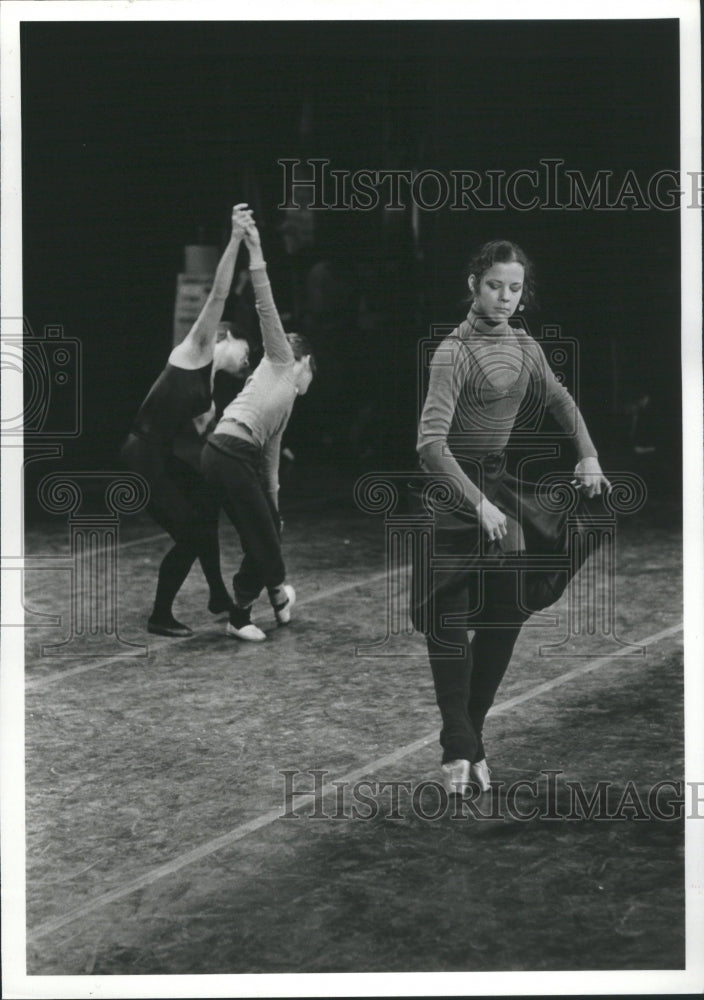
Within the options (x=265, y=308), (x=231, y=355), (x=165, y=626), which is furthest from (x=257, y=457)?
A: (x=165, y=626)

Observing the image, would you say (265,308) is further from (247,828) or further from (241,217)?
(247,828)

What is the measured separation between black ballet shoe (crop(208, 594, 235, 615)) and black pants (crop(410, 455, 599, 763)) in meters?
0.87

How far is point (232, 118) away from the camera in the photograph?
631 cm

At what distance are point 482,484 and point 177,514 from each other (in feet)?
4.31

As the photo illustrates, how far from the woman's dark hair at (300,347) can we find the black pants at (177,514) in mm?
636

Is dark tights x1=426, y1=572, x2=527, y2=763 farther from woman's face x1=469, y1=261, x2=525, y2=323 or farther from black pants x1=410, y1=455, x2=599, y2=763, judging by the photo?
woman's face x1=469, y1=261, x2=525, y2=323

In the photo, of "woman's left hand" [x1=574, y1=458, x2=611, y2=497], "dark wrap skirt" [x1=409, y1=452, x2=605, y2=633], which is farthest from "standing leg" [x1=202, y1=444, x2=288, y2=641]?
"woman's left hand" [x1=574, y1=458, x2=611, y2=497]

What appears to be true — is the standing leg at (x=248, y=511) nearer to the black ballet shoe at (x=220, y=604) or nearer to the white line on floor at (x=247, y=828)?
the black ballet shoe at (x=220, y=604)

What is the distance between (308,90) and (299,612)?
2155 millimetres

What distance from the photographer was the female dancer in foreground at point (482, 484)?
6.18 m

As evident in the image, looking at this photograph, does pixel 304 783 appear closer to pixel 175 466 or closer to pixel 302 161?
pixel 175 466

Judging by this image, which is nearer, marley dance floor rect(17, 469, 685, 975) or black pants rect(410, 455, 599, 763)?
marley dance floor rect(17, 469, 685, 975)

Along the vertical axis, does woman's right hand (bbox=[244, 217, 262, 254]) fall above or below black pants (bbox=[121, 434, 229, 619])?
above

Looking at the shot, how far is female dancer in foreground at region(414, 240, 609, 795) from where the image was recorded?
6.18 meters
